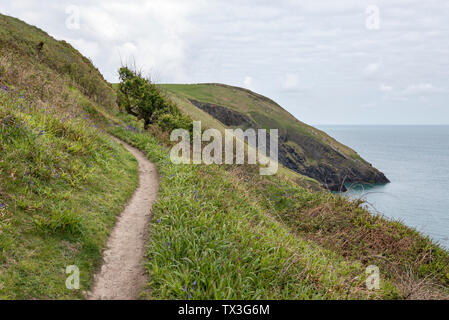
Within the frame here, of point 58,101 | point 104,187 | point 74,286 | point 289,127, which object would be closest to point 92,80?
point 58,101

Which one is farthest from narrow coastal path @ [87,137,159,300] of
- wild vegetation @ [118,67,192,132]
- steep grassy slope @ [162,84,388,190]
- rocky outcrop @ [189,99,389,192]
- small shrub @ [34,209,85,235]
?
rocky outcrop @ [189,99,389,192]

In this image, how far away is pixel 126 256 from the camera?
626cm

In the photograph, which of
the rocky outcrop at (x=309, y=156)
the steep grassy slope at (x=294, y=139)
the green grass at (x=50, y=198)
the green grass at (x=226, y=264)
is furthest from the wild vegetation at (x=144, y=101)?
the rocky outcrop at (x=309, y=156)

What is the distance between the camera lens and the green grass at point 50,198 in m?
4.93

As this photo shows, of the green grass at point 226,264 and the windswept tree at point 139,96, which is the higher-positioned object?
the windswept tree at point 139,96

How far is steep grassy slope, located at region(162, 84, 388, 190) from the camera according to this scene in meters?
72.1

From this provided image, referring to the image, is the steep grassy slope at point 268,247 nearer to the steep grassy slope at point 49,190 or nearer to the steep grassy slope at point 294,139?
the steep grassy slope at point 49,190

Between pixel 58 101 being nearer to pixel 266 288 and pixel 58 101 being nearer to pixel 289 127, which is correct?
pixel 266 288

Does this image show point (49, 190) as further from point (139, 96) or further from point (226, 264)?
point (139, 96)

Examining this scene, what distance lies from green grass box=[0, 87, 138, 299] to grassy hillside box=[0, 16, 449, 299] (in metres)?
0.03

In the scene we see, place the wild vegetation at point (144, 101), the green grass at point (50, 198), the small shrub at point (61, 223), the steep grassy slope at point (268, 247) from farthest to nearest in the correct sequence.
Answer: the wild vegetation at point (144, 101) → the small shrub at point (61, 223) → the steep grassy slope at point (268, 247) → the green grass at point (50, 198)

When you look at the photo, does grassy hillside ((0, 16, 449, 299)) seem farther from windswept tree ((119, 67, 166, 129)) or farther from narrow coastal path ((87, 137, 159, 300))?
windswept tree ((119, 67, 166, 129))

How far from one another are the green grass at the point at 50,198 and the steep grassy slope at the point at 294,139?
57323 millimetres

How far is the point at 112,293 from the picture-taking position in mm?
5137
